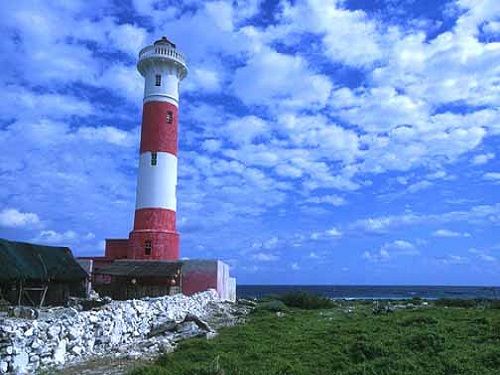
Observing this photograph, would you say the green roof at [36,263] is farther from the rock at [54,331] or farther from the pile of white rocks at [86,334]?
the rock at [54,331]

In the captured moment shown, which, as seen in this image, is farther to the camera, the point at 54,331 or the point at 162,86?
the point at 162,86

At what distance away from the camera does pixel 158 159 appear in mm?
27484

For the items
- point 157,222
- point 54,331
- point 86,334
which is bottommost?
point 86,334

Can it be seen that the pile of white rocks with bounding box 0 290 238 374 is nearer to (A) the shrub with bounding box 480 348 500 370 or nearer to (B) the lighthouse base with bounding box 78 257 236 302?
(B) the lighthouse base with bounding box 78 257 236 302

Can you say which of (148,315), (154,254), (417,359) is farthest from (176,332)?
(154,254)

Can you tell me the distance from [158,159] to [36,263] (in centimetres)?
906

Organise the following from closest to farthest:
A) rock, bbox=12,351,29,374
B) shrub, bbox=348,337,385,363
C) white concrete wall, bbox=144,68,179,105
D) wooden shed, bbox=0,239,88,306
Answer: rock, bbox=12,351,29,374 < shrub, bbox=348,337,385,363 < wooden shed, bbox=0,239,88,306 < white concrete wall, bbox=144,68,179,105

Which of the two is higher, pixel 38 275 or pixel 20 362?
pixel 38 275

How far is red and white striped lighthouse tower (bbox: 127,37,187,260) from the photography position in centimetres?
2681

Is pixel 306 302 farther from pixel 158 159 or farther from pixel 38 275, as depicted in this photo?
pixel 38 275

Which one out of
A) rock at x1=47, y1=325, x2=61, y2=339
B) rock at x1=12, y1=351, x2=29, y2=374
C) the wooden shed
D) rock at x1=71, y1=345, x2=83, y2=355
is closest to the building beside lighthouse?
the wooden shed

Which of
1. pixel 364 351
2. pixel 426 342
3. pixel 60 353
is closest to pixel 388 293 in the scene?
pixel 426 342

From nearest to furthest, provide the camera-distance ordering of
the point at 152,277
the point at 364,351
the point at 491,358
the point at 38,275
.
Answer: the point at 491,358, the point at 364,351, the point at 38,275, the point at 152,277

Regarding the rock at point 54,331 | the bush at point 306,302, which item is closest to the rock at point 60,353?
the rock at point 54,331
